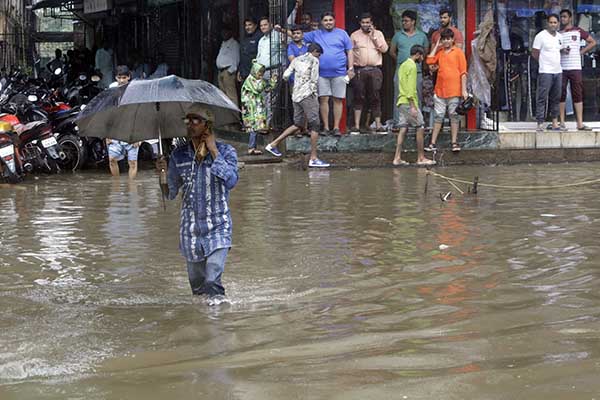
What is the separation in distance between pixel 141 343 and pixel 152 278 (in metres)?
1.89

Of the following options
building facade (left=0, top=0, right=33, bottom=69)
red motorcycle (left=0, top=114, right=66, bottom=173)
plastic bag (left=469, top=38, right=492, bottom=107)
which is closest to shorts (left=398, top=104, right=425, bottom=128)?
plastic bag (left=469, top=38, right=492, bottom=107)

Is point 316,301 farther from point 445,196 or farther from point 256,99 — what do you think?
point 256,99

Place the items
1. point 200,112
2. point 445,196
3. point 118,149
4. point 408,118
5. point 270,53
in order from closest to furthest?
point 200,112
point 445,196
point 118,149
point 408,118
point 270,53

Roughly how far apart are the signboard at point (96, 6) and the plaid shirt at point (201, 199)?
62.0 ft

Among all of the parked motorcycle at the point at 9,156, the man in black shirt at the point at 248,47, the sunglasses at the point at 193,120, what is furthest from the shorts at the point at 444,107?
the sunglasses at the point at 193,120

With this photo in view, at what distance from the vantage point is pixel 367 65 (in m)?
15.4

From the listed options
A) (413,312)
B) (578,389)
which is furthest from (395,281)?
(578,389)

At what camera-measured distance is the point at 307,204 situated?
1114 cm

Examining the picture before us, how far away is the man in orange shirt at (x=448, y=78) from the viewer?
1478 cm

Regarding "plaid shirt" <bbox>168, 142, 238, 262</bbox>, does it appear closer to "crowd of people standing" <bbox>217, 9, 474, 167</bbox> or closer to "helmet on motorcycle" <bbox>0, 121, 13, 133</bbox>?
"helmet on motorcycle" <bbox>0, 121, 13, 133</bbox>

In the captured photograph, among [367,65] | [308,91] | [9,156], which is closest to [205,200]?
[9,156]

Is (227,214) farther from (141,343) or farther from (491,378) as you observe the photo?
(491,378)

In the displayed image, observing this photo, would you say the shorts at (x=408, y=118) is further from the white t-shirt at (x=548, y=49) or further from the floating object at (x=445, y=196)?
the floating object at (x=445, y=196)

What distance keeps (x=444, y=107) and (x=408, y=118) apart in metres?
0.62
